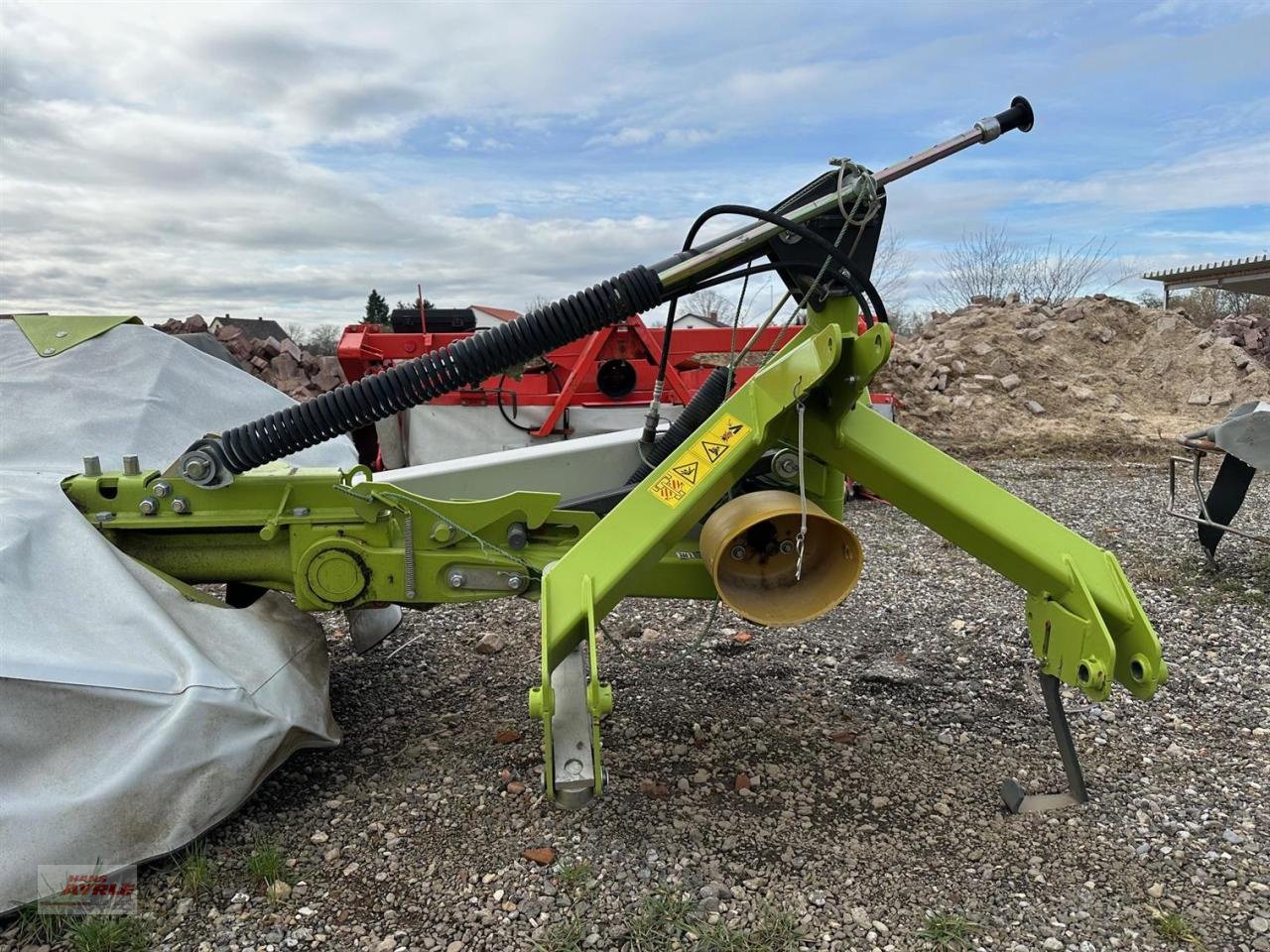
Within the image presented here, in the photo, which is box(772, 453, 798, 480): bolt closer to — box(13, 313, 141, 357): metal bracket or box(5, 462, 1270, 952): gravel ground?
box(5, 462, 1270, 952): gravel ground

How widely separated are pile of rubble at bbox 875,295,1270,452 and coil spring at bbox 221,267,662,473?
32.7 feet

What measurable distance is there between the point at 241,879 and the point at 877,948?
1597mm

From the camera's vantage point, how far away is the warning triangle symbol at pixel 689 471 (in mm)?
2428

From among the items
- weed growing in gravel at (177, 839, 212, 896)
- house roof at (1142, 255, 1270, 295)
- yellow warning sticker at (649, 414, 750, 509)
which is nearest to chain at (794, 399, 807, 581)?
yellow warning sticker at (649, 414, 750, 509)

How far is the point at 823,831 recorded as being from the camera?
2566 mm

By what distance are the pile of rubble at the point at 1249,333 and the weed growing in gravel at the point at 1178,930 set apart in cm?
1643

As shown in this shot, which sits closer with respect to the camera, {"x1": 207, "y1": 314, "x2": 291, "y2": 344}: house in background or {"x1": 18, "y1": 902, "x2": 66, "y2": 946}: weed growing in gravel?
{"x1": 18, "y1": 902, "x2": 66, "y2": 946}: weed growing in gravel

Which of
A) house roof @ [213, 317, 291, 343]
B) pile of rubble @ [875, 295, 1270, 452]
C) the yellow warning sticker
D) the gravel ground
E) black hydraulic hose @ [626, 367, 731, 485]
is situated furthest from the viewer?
house roof @ [213, 317, 291, 343]

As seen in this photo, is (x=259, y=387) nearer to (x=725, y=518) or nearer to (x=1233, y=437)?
(x=725, y=518)

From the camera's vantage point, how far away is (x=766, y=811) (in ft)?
8.74

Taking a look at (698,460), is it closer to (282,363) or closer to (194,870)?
(194,870)

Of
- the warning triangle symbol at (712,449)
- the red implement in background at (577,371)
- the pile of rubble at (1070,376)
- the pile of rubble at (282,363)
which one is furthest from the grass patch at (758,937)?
the pile of rubble at (282,363)

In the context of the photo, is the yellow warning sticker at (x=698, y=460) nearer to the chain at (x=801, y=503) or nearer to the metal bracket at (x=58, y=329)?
the chain at (x=801, y=503)

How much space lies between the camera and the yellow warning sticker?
242 cm
